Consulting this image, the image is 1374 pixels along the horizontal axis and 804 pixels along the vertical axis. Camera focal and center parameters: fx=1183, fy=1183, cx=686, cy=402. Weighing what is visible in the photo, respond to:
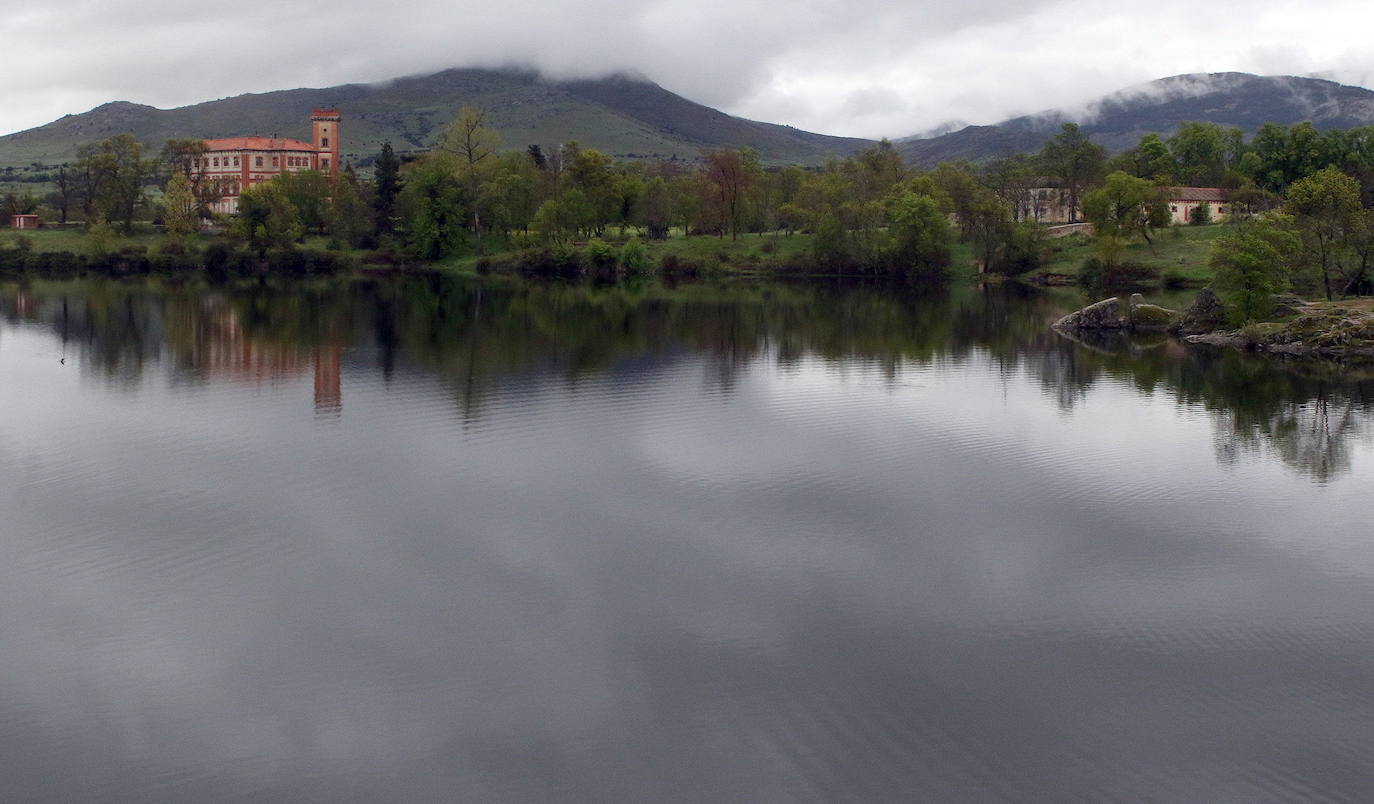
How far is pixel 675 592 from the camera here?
19547 mm

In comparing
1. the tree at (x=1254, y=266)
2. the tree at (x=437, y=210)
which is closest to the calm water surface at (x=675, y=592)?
the tree at (x=1254, y=266)

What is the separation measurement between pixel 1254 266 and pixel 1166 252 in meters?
43.0

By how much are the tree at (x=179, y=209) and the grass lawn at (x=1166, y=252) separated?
245ft

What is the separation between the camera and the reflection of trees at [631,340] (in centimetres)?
3947

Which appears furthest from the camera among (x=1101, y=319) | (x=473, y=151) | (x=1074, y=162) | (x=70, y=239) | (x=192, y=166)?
(x=192, y=166)

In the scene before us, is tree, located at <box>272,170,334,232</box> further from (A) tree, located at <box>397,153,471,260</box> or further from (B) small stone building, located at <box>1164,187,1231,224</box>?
(B) small stone building, located at <box>1164,187,1231,224</box>

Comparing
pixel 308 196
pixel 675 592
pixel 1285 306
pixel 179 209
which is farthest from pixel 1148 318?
pixel 179 209

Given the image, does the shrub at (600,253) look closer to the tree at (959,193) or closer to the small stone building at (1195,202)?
the tree at (959,193)

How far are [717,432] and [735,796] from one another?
1900 cm

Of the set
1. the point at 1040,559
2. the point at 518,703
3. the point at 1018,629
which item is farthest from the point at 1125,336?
the point at 518,703

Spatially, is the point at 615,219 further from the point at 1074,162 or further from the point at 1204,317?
the point at 1204,317

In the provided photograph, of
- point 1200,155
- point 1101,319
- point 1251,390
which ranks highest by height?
point 1200,155

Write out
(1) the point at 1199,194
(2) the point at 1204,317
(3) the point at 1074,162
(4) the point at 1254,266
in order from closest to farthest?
(4) the point at 1254,266, (2) the point at 1204,317, (1) the point at 1199,194, (3) the point at 1074,162

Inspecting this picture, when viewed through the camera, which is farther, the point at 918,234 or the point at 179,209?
the point at 179,209
